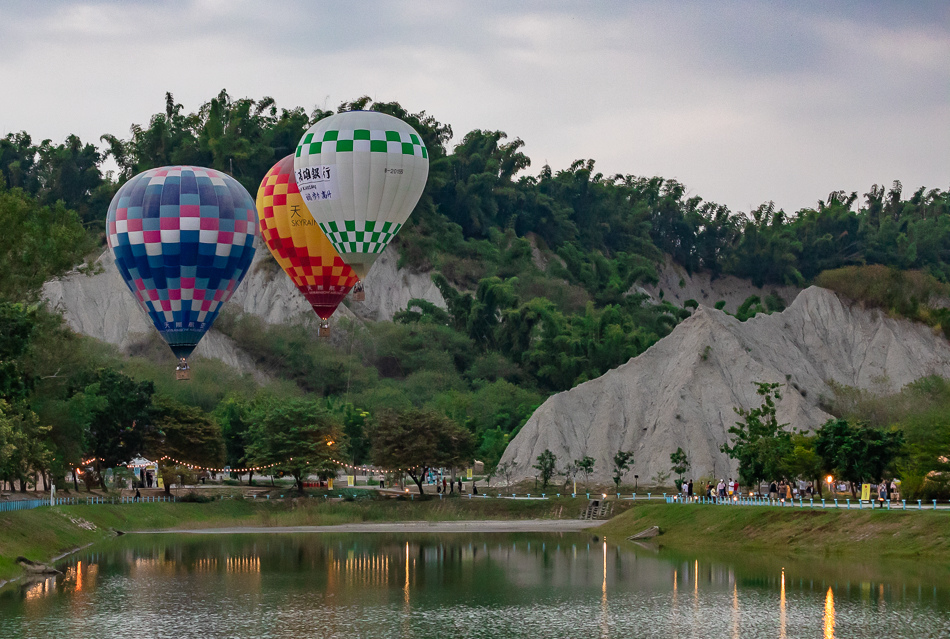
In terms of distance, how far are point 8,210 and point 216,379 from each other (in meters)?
61.6

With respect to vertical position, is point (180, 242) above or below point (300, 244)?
below

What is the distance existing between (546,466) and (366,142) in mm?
28231

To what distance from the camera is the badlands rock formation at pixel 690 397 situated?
284 ft

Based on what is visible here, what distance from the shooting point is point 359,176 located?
68.2m

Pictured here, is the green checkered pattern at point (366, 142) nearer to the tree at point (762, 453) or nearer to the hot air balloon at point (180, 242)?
the hot air balloon at point (180, 242)

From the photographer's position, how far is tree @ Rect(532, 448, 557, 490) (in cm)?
8469

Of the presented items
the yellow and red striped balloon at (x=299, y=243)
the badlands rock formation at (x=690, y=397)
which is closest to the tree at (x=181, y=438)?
the yellow and red striped balloon at (x=299, y=243)

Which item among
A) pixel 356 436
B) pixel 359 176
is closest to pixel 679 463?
pixel 359 176

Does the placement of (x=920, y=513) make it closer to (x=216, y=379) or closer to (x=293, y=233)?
(x=293, y=233)

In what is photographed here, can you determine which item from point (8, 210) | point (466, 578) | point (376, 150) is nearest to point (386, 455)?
point (376, 150)

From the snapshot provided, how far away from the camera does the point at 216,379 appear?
4803 inches

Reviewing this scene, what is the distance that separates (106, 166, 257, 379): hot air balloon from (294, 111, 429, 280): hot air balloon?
493cm

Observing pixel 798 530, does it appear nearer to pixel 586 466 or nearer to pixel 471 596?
pixel 471 596

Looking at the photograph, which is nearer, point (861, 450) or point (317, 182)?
point (861, 450)
